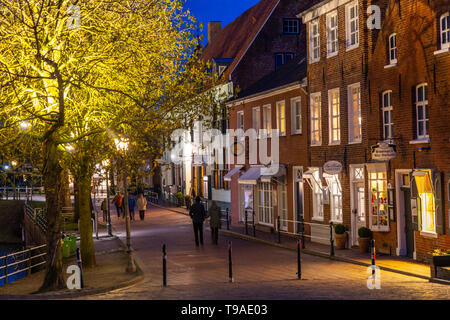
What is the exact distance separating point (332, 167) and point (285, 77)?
9076 millimetres

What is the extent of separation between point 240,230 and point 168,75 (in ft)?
45.2

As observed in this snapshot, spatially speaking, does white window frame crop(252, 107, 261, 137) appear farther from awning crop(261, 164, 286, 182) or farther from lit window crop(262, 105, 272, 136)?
awning crop(261, 164, 286, 182)

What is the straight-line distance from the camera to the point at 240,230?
3378cm

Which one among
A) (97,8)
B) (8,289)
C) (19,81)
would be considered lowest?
(8,289)

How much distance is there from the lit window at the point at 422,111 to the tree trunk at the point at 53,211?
1021 centimetres

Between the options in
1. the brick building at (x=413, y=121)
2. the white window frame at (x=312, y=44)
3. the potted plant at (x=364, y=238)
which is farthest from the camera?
the white window frame at (x=312, y=44)

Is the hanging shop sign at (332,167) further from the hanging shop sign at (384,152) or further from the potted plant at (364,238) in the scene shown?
the hanging shop sign at (384,152)

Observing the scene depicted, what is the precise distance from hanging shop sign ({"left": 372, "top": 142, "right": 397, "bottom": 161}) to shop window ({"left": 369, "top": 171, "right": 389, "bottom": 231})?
139cm

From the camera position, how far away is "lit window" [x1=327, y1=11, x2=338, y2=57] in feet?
86.3

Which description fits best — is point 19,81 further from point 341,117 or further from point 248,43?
point 248,43

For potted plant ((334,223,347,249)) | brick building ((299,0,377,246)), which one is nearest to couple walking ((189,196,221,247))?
brick building ((299,0,377,246))

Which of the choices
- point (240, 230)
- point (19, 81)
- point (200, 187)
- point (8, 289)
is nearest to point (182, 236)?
point (240, 230)

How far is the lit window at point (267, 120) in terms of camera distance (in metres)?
33.3

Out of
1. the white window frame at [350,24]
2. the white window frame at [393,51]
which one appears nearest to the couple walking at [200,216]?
the white window frame at [350,24]
